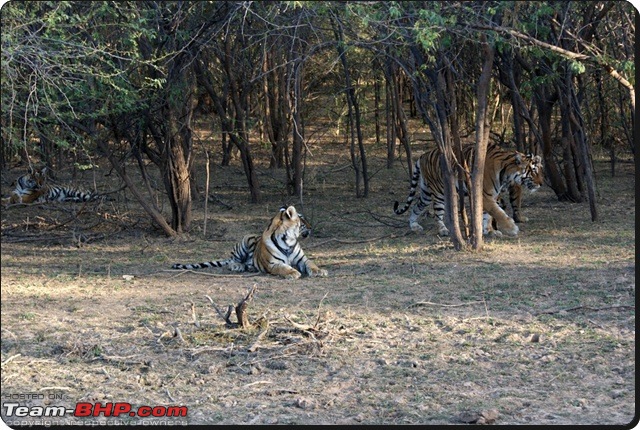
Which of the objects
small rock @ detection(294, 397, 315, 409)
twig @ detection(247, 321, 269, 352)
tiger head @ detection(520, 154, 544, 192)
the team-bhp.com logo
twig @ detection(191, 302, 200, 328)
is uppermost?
tiger head @ detection(520, 154, 544, 192)

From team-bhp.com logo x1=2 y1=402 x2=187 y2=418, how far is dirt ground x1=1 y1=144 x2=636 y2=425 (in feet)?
0.16

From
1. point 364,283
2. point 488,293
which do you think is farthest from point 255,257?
point 488,293

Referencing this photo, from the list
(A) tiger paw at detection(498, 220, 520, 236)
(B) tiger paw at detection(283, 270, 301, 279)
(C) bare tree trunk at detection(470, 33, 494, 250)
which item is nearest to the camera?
(B) tiger paw at detection(283, 270, 301, 279)

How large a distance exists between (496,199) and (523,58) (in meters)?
1.91

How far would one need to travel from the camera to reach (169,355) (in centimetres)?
652

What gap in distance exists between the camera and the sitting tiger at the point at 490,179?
38.4ft

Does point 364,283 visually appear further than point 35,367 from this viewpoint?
Yes

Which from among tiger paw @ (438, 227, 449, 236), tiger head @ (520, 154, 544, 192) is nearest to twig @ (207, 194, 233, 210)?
tiger paw @ (438, 227, 449, 236)

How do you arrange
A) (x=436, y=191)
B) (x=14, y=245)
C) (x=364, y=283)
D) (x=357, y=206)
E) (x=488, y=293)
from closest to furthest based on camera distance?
(x=488, y=293) < (x=364, y=283) < (x=14, y=245) < (x=436, y=191) < (x=357, y=206)

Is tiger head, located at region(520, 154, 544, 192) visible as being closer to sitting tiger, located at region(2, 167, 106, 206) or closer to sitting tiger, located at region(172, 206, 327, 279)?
sitting tiger, located at region(172, 206, 327, 279)

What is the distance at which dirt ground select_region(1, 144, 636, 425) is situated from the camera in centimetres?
568

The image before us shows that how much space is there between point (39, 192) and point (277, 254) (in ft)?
22.8

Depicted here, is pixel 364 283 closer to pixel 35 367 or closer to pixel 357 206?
pixel 35 367

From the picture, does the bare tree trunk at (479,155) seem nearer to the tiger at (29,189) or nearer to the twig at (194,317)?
the twig at (194,317)
